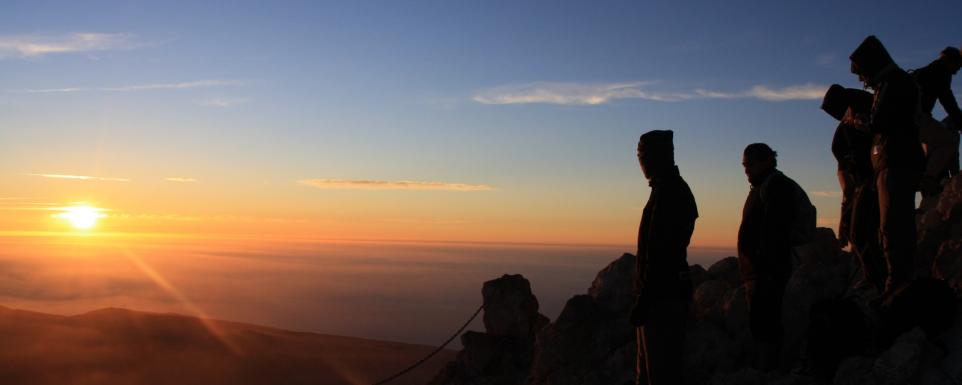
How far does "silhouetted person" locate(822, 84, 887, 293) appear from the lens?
6.60 metres

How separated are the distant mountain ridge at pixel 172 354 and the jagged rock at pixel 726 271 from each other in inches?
342

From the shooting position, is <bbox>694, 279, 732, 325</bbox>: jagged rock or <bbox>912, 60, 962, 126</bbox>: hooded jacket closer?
<bbox>912, 60, 962, 126</bbox>: hooded jacket

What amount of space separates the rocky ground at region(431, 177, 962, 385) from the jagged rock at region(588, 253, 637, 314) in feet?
0.04

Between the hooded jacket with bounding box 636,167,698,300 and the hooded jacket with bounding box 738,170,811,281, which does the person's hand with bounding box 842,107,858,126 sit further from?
the hooded jacket with bounding box 636,167,698,300

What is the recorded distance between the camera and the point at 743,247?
6.01m

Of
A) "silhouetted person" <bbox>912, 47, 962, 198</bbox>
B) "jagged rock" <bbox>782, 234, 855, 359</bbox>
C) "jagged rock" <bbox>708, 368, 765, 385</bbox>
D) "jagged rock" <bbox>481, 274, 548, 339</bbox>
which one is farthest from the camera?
"jagged rock" <bbox>481, 274, 548, 339</bbox>

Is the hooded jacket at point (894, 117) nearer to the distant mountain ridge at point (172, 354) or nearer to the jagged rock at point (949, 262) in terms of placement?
the jagged rock at point (949, 262)

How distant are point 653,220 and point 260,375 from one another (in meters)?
14.2

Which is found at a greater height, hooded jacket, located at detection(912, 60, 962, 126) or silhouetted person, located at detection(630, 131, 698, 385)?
hooded jacket, located at detection(912, 60, 962, 126)

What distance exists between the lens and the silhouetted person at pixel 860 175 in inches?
260

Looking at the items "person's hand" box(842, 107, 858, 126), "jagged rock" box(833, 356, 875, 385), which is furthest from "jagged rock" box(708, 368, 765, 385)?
"person's hand" box(842, 107, 858, 126)

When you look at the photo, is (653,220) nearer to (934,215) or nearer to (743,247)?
(743,247)

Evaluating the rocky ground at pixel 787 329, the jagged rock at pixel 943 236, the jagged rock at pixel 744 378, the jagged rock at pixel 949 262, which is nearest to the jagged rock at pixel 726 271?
the rocky ground at pixel 787 329

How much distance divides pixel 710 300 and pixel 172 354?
47.2ft
